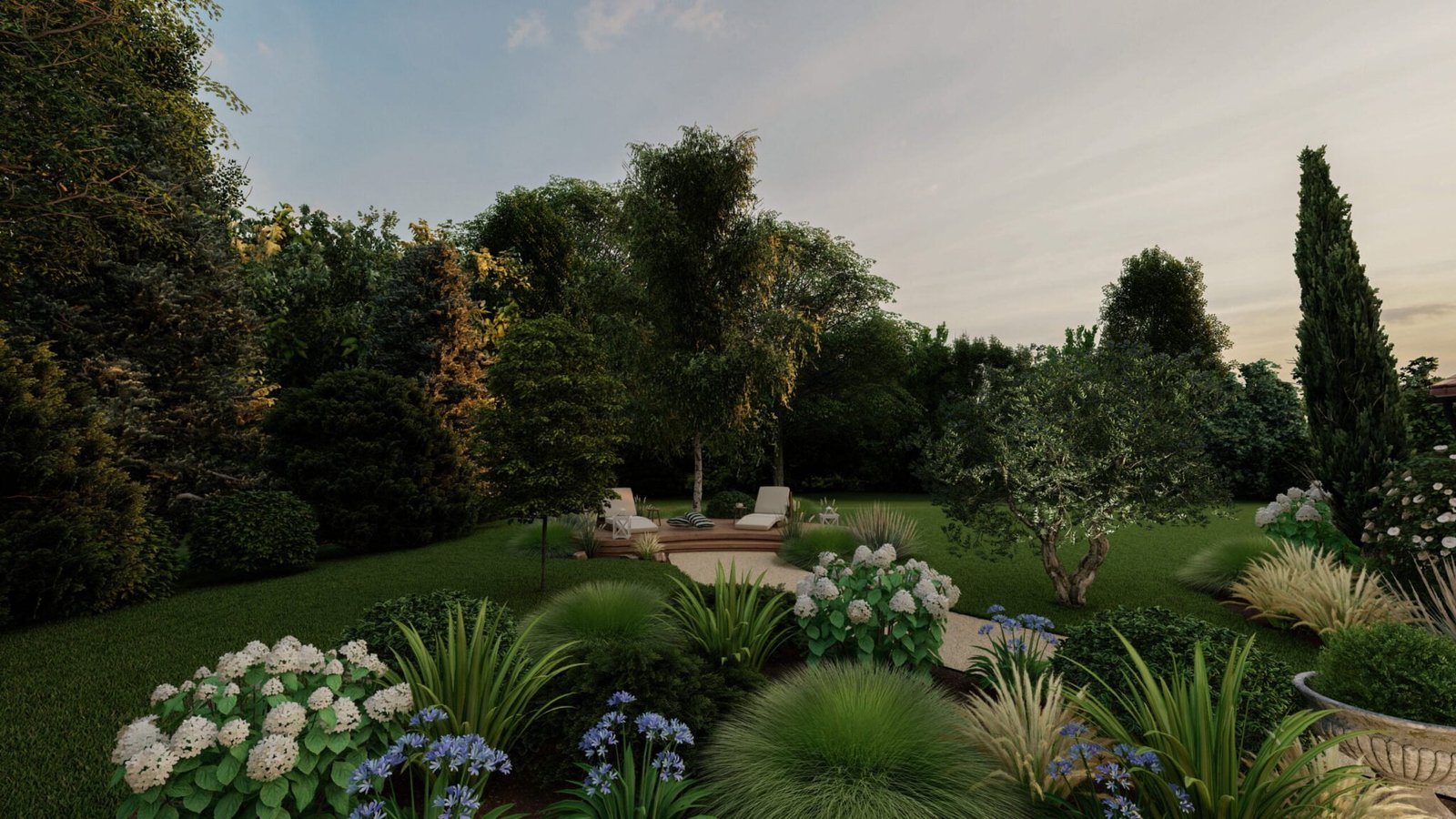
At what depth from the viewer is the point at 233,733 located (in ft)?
7.82

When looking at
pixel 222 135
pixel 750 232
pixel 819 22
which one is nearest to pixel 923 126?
pixel 819 22

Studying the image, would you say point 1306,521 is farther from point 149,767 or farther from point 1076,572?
point 149,767

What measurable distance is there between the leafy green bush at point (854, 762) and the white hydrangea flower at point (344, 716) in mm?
1636

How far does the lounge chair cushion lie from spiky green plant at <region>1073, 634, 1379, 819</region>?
11519mm

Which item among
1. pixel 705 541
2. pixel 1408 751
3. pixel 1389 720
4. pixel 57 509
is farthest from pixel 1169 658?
pixel 57 509

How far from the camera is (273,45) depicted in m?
8.69

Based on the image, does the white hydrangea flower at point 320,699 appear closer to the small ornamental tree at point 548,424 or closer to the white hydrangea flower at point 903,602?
the white hydrangea flower at point 903,602

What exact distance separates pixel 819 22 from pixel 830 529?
8.04 metres

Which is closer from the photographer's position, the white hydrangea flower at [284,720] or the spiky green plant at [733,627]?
the white hydrangea flower at [284,720]

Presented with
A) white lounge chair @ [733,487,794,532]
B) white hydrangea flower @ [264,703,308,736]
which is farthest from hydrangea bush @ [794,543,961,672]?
white lounge chair @ [733,487,794,532]

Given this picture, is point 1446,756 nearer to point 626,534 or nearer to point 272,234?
point 626,534

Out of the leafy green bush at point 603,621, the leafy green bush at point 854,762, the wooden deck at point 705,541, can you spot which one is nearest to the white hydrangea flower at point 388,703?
the leafy green bush at point 854,762

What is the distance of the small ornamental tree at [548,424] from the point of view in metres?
8.03

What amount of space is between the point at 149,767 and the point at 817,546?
9540mm
